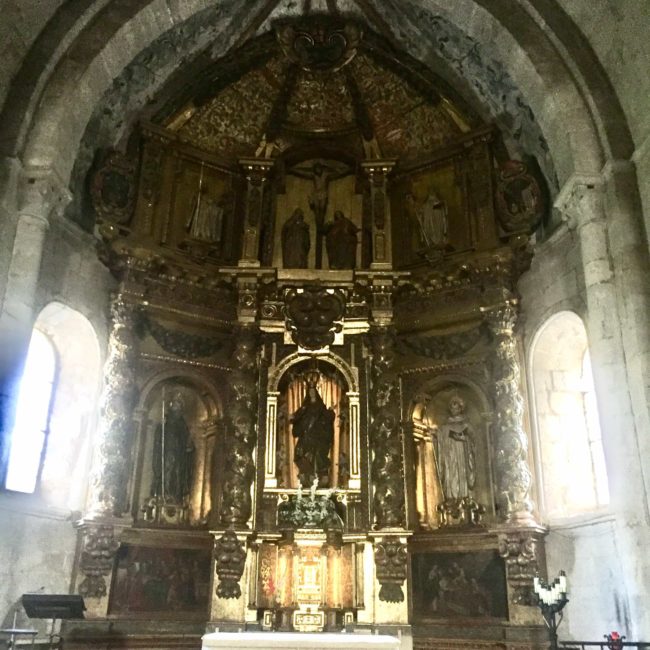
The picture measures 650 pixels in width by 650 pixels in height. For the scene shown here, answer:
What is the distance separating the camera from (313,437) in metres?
12.6

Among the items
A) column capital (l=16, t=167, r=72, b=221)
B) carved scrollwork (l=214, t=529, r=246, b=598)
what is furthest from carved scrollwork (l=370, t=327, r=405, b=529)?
column capital (l=16, t=167, r=72, b=221)

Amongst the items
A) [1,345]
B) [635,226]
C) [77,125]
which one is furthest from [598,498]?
[77,125]

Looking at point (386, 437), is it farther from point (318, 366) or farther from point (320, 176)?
point (320, 176)

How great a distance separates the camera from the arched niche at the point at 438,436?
11766 mm

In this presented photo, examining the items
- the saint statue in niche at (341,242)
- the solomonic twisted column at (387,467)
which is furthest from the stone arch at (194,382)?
the saint statue in niche at (341,242)

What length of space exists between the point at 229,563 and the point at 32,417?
3741mm

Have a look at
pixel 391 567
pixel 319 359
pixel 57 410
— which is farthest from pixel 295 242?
pixel 391 567

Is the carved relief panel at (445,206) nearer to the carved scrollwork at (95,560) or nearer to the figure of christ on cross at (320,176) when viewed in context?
the figure of christ on cross at (320,176)

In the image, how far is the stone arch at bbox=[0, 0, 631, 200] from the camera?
10.1 m

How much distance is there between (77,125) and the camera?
1093 cm

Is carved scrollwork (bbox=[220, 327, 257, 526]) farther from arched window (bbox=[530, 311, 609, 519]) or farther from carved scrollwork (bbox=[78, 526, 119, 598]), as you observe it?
arched window (bbox=[530, 311, 609, 519])

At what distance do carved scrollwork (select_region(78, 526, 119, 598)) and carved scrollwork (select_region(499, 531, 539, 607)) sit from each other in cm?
568

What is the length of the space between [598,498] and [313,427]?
464 centimetres

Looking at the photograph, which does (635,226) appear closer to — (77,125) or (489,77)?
(489,77)
